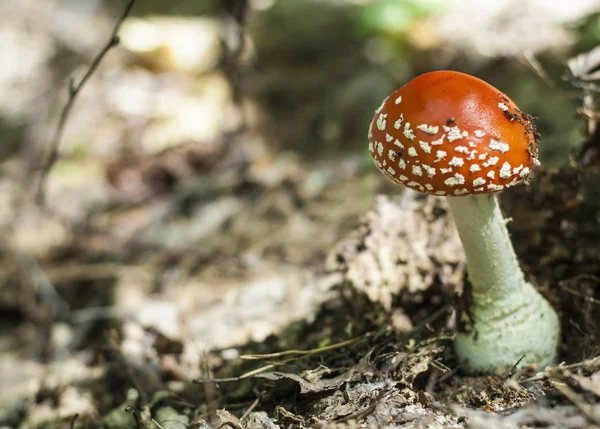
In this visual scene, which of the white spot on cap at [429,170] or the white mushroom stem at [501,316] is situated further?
the white mushroom stem at [501,316]

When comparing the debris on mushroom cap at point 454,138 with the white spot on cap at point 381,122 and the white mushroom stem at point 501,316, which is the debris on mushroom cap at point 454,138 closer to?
the white spot on cap at point 381,122

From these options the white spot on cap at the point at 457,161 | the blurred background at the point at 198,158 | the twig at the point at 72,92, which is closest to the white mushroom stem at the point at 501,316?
the white spot on cap at the point at 457,161

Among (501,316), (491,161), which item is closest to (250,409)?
(501,316)

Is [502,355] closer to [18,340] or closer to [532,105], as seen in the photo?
[532,105]

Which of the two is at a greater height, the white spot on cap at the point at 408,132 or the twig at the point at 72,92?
the twig at the point at 72,92

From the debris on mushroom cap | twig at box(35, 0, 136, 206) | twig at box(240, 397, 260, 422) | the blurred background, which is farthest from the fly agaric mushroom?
twig at box(35, 0, 136, 206)

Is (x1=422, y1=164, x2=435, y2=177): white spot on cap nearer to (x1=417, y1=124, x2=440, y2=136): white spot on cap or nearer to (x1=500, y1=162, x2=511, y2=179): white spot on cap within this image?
(x1=417, y1=124, x2=440, y2=136): white spot on cap

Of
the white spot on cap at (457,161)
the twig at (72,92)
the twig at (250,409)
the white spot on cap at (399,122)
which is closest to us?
the white spot on cap at (457,161)
